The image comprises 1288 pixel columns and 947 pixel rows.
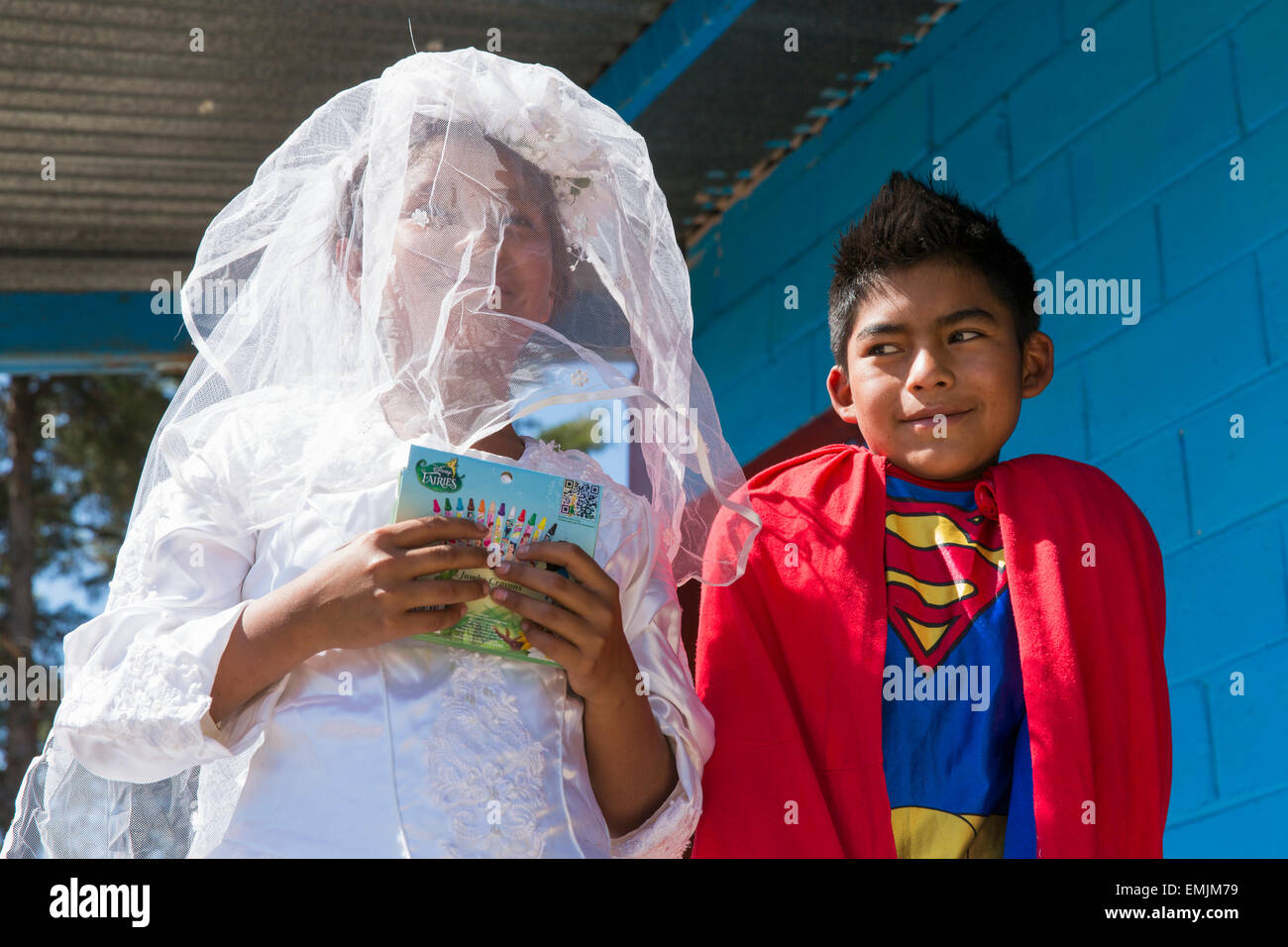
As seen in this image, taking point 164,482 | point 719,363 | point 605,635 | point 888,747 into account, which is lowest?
point 888,747

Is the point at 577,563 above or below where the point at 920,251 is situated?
below

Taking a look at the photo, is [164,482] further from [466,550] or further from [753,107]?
[753,107]

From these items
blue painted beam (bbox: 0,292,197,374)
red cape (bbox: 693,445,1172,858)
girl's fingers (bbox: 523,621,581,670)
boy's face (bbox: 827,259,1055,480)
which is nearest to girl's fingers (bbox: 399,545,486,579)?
girl's fingers (bbox: 523,621,581,670)

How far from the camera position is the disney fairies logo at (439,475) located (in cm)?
210

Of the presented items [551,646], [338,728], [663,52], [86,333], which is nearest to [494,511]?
[551,646]

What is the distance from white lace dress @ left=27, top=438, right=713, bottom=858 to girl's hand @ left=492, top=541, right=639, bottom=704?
11cm

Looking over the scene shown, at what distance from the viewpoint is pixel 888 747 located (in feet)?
8.13

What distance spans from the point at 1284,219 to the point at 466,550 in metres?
2.00

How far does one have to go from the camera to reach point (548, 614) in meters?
2.12

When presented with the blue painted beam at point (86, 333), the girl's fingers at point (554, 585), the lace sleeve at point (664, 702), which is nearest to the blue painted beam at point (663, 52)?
the blue painted beam at point (86, 333)

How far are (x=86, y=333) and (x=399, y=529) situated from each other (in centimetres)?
356

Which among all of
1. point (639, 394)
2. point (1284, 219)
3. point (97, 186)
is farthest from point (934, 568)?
point (97, 186)

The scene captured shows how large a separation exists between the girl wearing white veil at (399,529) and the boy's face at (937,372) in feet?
1.33

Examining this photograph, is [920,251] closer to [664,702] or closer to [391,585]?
[664,702]
